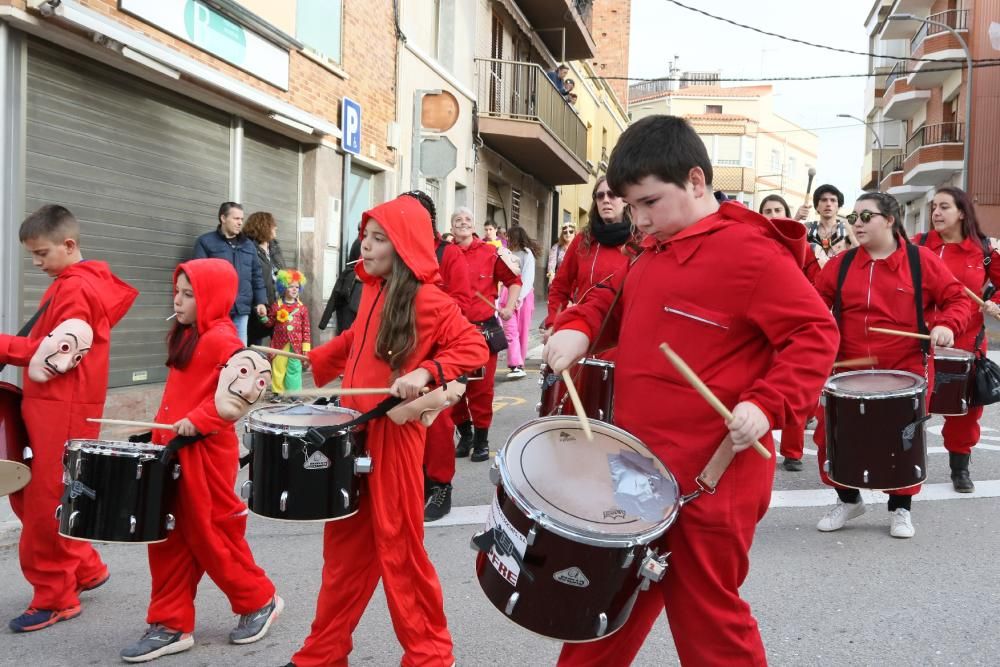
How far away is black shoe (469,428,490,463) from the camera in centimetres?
728

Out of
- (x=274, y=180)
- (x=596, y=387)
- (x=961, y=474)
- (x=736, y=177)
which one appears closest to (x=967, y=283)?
(x=961, y=474)

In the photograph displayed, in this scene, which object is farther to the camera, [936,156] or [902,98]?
[902,98]

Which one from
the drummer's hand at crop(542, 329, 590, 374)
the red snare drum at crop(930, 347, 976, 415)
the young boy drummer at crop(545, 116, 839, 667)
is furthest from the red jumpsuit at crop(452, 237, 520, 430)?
the young boy drummer at crop(545, 116, 839, 667)

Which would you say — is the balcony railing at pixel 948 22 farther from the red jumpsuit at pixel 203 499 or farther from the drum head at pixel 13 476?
the drum head at pixel 13 476

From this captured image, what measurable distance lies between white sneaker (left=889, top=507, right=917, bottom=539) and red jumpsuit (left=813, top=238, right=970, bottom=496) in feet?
0.40

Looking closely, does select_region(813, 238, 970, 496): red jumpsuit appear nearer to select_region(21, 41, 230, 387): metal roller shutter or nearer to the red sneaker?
the red sneaker

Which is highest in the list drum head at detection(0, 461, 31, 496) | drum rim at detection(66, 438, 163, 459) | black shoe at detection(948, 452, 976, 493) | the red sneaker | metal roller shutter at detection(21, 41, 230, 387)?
metal roller shutter at detection(21, 41, 230, 387)

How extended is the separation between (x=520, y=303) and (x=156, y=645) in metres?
8.21

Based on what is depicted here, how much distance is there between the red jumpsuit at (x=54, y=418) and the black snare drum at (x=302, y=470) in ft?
3.50

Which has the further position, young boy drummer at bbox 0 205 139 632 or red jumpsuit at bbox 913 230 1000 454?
red jumpsuit at bbox 913 230 1000 454

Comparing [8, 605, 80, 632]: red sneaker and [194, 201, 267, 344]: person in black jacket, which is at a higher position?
[194, 201, 267, 344]: person in black jacket

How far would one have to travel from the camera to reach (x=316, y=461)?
3.17 metres

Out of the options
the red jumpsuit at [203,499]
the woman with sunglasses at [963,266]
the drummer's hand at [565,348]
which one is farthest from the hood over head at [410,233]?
the woman with sunglasses at [963,266]

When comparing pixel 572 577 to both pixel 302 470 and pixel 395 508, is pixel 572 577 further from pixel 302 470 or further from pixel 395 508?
pixel 302 470
